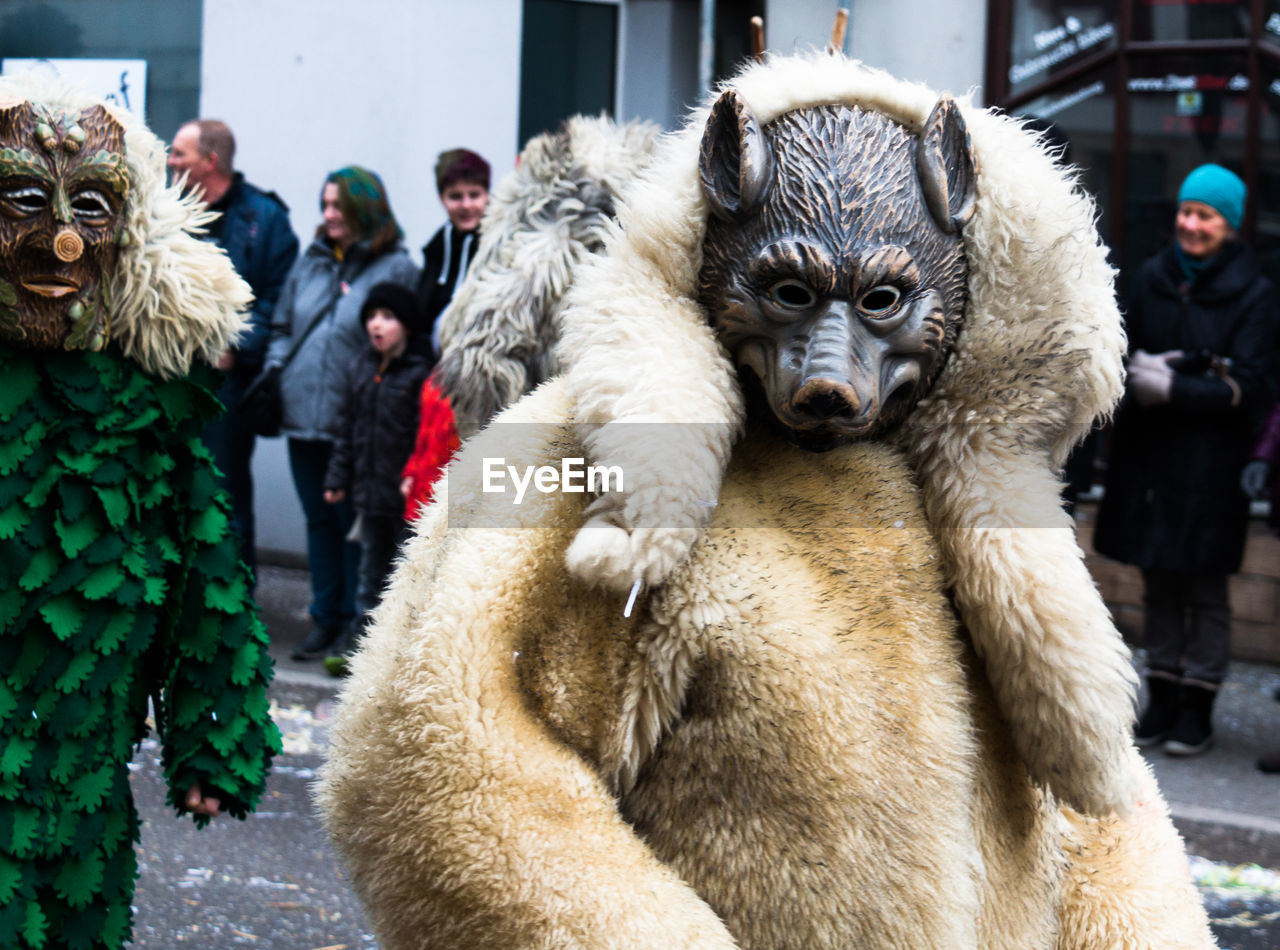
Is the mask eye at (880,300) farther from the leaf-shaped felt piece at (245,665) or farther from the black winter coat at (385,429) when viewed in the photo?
the black winter coat at (385,429)

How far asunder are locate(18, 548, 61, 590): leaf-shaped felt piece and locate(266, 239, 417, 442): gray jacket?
404cm

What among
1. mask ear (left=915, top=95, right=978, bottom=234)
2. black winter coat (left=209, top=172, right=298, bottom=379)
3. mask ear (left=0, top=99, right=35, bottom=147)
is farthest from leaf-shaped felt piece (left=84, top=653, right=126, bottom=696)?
black winter coat (left=209, top=172, right=298, bottom=379)

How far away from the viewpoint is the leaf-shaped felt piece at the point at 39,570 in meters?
2.55

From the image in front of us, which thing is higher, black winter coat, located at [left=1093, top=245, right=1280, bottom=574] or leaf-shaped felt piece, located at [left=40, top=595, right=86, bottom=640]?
black winter coat, located at [left=1093, top=245, right=1280, bottom=574]

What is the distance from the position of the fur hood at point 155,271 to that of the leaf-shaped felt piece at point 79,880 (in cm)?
90

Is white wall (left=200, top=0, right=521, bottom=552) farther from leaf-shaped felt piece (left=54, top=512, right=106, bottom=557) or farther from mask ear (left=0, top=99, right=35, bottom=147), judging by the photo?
leaf-shaped felt piece (left=54, top=512, right=106, bottom=557)

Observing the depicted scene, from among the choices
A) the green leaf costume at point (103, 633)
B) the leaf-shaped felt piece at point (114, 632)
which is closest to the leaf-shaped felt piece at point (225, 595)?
the green leaf costume at point (103, 633)

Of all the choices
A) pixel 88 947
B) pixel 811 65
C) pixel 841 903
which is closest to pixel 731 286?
pixel 811 65

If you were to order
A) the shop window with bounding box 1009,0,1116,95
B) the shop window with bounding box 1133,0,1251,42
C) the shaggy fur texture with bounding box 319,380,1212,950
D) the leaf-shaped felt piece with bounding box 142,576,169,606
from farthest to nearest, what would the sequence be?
the shop window with bounding box 1009,0,1116,95, the shop window with bounding box 1133,0,1251,42, the leaf-shaped felt piece with bounding box 142,576,169,606, the shaggy fur texture with bounding box 319,380,1212,950

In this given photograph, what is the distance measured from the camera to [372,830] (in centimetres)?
166

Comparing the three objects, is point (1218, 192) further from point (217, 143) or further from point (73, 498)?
point (73, 498)

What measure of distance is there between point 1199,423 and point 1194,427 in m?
0.03

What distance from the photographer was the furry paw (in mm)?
1588

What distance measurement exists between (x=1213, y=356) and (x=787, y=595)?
15.0 feet
